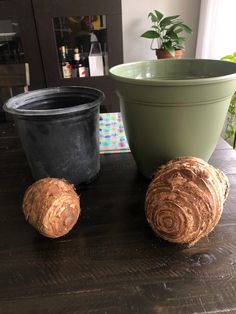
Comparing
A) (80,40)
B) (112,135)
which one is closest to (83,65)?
(80,40)

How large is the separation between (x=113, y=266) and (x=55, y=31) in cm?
136

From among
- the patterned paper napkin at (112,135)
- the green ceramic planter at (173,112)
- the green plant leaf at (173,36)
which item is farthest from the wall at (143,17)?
the green ceramic planter at (173,112)

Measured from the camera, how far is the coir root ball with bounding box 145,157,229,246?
0.35 m

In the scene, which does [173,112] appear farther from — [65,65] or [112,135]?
[65,65]

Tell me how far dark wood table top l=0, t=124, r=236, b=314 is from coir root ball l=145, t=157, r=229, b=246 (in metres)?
0.04

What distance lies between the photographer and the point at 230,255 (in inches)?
14.8

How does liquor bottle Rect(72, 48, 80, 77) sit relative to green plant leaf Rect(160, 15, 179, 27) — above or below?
below

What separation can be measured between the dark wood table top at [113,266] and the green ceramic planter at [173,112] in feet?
0.33

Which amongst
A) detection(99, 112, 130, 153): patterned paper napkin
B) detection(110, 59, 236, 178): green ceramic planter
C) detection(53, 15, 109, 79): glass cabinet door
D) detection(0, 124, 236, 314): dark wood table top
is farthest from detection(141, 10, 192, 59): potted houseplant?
detection(0, 124, 236, 314): dark wood table top

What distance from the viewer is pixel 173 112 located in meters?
0.44

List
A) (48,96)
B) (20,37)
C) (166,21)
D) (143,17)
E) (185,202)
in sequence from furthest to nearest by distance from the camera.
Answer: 1. (143,17)
2. (166,21)
3. (20,37)
4. (48,96)
5. (185,202)

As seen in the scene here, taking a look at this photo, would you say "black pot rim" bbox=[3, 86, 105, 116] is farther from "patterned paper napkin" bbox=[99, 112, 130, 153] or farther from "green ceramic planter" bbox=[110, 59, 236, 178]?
"patterned paper napkin" bbox=[99, 112, 130, 153]

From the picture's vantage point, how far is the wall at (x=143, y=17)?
167 cm

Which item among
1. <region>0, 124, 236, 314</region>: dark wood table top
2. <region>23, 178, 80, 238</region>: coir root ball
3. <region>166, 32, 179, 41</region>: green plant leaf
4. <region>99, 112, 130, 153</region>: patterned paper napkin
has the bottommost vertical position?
<region>0, 124, 236, 314</region>: dark wood table top
